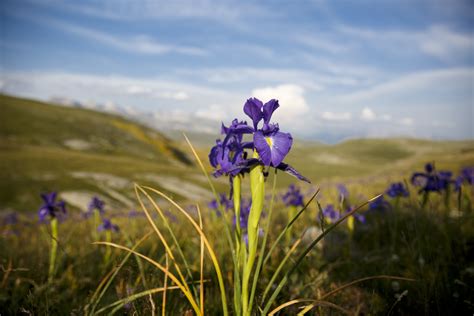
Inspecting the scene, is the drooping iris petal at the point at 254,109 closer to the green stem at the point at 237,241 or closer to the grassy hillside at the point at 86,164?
the green stem at the point at 237,241

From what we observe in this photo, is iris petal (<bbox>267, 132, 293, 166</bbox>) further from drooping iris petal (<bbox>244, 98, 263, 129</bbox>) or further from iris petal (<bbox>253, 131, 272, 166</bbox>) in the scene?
drooping iris petal (<bbox>244, 98, 263, 129</bbox>)

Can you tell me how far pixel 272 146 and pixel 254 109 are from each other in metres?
0.29

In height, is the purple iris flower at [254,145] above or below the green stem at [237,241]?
above

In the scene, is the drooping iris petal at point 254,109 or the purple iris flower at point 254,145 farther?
the drooping iris petal at point 254,109

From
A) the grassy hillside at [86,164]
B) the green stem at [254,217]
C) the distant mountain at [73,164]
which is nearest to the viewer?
the green stem at [254,217]

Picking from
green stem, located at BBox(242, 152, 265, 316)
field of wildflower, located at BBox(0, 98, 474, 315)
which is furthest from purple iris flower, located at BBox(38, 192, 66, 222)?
green stem, located at BBox(242, 152, 265, 316)

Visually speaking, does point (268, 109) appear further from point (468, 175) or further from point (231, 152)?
point (468, 175)

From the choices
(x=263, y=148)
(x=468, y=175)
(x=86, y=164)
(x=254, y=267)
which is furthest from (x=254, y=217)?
(x=86, y=164)

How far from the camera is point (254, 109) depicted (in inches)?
82.9

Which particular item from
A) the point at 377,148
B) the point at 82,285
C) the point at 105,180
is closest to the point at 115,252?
the point at 82,285

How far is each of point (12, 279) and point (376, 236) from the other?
18.7 ft

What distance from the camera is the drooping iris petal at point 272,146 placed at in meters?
1.92

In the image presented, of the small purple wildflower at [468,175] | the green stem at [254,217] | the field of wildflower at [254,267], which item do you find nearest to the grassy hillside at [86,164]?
the field of wildflower at [254,267]

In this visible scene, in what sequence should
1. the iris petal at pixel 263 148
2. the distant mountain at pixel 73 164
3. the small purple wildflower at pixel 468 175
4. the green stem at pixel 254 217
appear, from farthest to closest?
the distant mountain at pixel 73 164 < the small purple wildflower at pixel 468 175 < the green stem at pixel 254 217 < the iris petal at pixel 263 148
